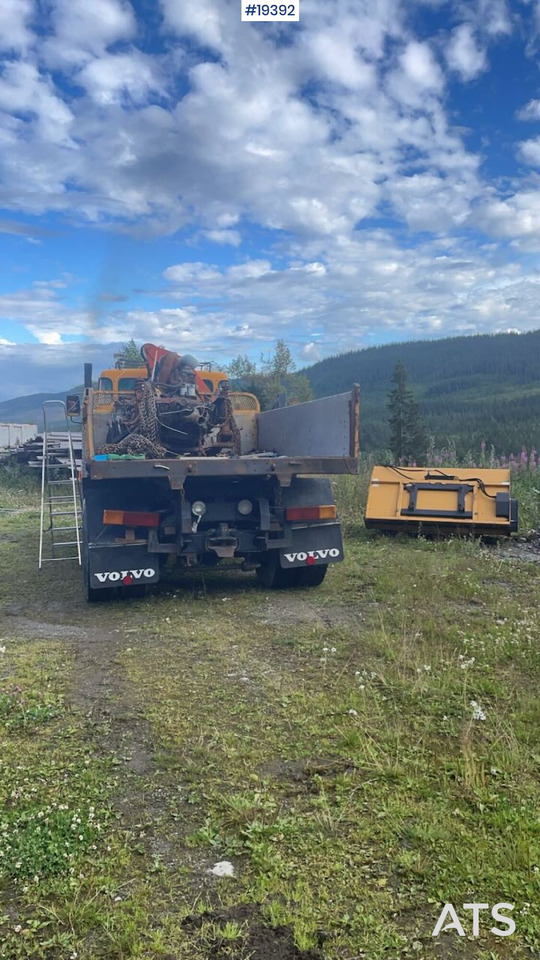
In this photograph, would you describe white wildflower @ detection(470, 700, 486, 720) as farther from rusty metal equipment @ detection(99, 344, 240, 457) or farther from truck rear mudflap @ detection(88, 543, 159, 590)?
rusty metal equipment @ detection(99, 344, 240, 457)

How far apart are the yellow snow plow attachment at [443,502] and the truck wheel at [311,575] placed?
2.47m

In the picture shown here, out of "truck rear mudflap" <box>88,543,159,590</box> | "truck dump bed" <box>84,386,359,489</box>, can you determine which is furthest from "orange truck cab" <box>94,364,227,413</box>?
"truck rear mudflap" <box>88,543,159,590</box>

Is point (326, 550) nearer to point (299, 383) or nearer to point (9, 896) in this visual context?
point (9, 896)

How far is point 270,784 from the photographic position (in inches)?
122

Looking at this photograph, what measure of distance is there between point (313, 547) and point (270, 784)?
405 centimetres

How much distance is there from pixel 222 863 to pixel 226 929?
36 centimetres

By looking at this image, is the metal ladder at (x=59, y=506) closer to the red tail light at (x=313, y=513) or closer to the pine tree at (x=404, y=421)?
the red tail light at (x=313, y=513)

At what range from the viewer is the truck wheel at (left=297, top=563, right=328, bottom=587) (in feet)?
24.0

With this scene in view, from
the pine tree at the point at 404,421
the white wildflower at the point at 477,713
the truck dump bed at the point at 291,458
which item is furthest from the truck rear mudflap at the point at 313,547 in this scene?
the pine tree at the point at 404,421

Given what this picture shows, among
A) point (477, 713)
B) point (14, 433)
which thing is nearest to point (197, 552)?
point (477, 713)

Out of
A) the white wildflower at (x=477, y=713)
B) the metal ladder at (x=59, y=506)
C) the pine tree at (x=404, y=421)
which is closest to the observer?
the white wildflower at (x=477, y=713)

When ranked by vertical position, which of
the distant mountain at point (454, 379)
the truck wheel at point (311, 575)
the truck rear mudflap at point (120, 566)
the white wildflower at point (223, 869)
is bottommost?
the white wildflower at point (223, 869)

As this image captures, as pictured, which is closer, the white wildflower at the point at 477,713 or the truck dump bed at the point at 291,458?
the white wildflower at the point at 477,713

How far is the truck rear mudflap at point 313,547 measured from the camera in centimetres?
699
